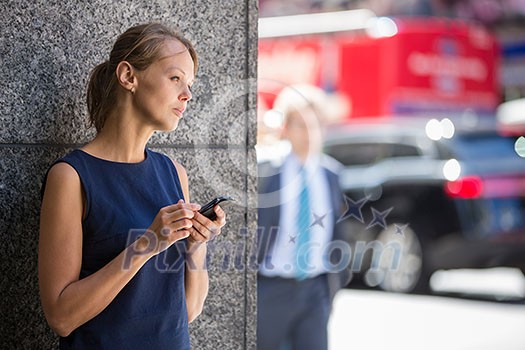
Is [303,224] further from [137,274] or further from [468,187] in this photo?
[468,187]

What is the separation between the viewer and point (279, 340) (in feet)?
14.4

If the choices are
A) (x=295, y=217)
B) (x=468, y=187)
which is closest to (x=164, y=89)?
(x=295, y=217)

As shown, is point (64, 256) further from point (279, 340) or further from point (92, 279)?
point (279, 340)

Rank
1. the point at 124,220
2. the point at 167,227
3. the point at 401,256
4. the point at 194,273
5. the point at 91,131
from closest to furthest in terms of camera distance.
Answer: the point at 167,227
the point at 124,220
the point at 194,273
the point at 91,131
the point at 401,256

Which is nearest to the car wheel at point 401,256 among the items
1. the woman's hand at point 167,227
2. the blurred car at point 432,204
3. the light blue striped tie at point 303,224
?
the blurred car at point 432,204

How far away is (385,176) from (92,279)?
6499mm

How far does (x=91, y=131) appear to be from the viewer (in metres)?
2.30

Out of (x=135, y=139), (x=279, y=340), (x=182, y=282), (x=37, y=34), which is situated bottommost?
(x=279, y=340)

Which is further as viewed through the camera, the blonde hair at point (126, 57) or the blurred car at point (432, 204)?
the blurred car at point (432, 204)

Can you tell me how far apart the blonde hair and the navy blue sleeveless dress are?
15 cm

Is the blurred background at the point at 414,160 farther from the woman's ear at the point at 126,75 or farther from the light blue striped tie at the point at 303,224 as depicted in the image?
the woman's ear at the point at 126,75

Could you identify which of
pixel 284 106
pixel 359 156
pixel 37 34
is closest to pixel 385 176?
pixel 359 156

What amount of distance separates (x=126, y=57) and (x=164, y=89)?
0.11m

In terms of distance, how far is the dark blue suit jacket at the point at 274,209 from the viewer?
4.45 meters
